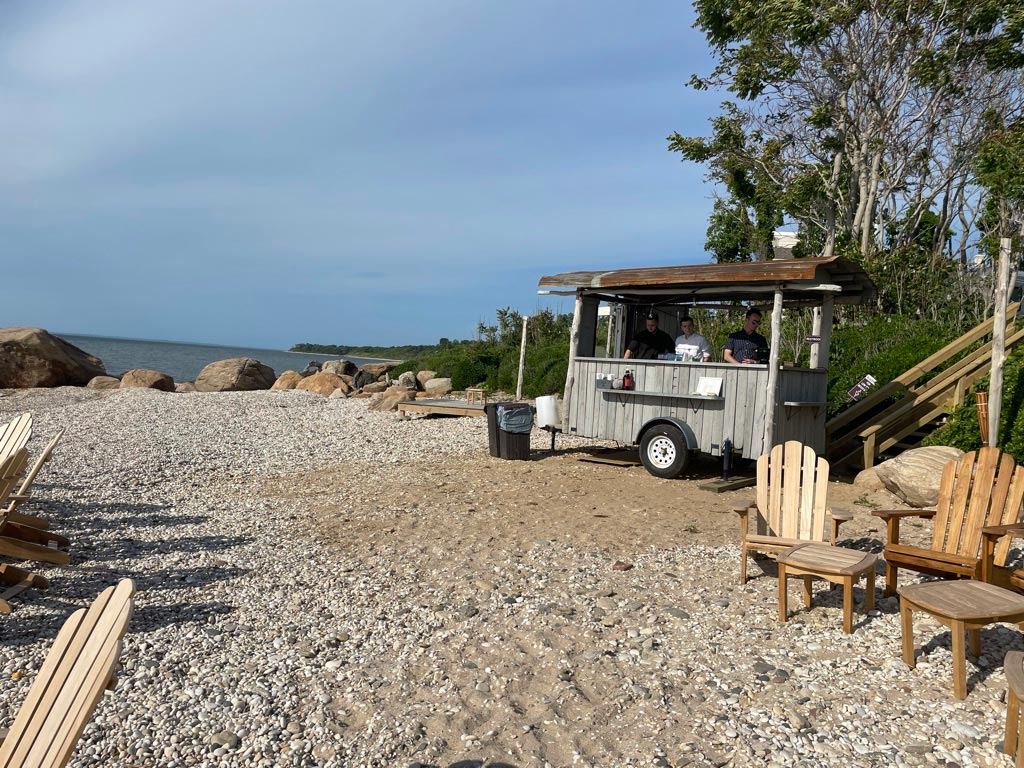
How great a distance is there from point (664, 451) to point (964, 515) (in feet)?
16.3

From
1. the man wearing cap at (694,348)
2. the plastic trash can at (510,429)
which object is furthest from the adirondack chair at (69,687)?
the plastic trash can at (510,429)

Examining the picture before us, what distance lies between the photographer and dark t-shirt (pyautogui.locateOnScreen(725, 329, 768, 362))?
9773 millimetres

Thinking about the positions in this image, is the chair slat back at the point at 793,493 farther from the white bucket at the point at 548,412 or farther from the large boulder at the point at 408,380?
the large boulder at the point at 408,380

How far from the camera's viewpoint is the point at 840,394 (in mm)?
11758

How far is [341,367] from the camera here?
93.4ft

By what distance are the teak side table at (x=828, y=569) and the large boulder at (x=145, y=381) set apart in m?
21.6

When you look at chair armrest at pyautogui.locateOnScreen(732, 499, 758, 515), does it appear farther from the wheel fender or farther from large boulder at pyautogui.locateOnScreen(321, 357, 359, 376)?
large boulder at pyautogui.locateOnScreen(321, 357, 359, 376)

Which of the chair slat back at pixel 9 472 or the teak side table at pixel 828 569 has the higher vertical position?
the chair slat back at pixel 9 472

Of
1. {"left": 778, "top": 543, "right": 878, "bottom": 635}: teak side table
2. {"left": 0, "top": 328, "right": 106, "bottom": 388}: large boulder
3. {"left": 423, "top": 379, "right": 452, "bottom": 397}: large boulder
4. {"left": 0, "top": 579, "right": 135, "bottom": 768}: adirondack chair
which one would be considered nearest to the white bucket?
{"left": 778, "top": 543, "right": 878, "bottom": 635}: teak side table

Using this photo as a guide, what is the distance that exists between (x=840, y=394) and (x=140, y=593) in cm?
1019

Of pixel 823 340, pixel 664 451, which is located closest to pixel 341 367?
pixel 664 451

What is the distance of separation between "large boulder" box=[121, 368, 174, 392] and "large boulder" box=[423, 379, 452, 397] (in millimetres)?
8001

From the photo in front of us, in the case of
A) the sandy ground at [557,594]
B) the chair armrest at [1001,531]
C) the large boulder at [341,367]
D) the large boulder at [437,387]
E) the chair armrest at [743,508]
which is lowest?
the sandy ground at [557,594]

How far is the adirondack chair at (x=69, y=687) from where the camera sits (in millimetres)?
2178
